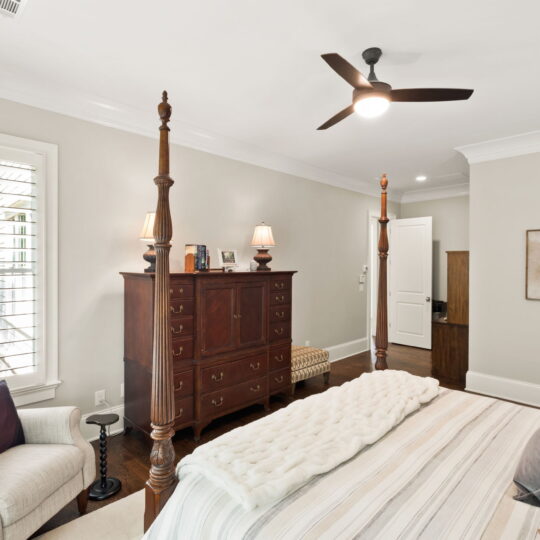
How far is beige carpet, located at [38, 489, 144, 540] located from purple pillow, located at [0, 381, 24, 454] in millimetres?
502

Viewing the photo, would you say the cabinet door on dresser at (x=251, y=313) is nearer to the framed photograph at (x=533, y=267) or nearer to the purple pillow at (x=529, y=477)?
the purple pillow at (x=529, y=477)

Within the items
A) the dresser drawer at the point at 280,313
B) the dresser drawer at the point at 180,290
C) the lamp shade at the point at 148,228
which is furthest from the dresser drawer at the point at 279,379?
the lamp shade at the point at 148,228

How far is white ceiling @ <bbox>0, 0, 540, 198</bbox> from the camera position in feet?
6.07

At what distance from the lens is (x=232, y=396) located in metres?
3.18

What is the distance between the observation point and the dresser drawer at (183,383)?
2795mm

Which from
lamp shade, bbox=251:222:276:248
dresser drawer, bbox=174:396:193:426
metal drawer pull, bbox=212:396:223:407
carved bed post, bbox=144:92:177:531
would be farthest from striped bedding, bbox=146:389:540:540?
lamp shade, bbox=251:222:276:248

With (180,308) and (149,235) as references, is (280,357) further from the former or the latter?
(149,235)

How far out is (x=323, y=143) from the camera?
3.80 m

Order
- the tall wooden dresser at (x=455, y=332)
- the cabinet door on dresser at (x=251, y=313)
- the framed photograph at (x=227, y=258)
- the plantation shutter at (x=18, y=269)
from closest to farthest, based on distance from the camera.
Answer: the plantation shutter at (x=18, y=269), the cabinet door on dresser at (x=251, y=313), the framed photograph at (x=227, y=258), the tall wooden dresser at (x=455, y=332)

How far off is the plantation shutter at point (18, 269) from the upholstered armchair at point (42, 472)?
61cm

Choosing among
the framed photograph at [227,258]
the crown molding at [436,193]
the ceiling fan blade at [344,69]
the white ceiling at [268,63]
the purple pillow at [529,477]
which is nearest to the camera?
the purple pillow at [529,477]

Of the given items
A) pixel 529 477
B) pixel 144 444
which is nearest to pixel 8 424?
pixel 144 444

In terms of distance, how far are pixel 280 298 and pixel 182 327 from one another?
111 cm

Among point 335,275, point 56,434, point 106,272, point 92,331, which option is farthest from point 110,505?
point 335,275
